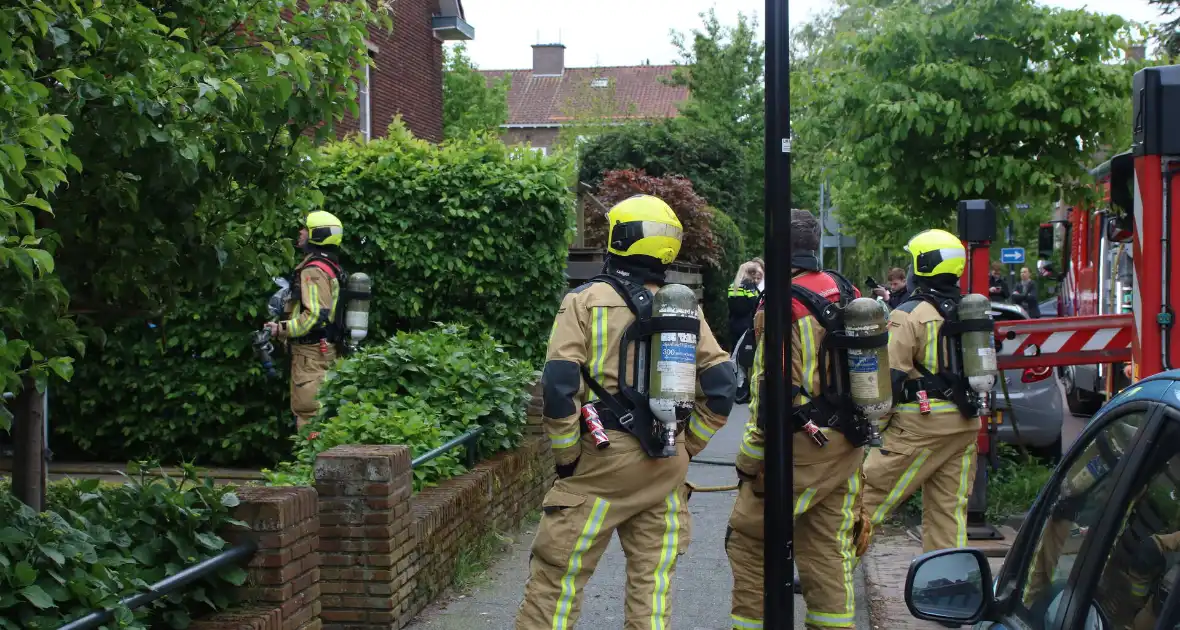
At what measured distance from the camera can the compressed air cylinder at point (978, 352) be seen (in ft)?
21.1

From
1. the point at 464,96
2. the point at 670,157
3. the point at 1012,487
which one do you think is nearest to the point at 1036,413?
the point at 1012,487

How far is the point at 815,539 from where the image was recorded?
5422 millimetres

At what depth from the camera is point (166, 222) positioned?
477 cm

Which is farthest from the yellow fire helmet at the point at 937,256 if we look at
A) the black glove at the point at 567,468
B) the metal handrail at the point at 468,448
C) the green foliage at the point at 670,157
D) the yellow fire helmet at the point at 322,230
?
the green foliage at the point at 670,157

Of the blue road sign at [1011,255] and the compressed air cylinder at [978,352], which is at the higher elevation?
the blue road sign at [1011,255]

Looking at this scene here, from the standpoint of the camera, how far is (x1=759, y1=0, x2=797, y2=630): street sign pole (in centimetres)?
401

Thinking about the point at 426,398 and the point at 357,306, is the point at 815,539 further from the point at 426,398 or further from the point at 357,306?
the point at 357,306

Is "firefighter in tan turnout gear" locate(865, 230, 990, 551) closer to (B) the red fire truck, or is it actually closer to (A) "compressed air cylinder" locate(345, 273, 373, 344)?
(B) the red fire truck

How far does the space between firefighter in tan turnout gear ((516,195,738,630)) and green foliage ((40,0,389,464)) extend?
1257 millimetres

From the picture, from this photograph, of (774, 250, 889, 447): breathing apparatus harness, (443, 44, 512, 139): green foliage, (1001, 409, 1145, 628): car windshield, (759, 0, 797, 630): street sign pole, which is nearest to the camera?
(1001, 409, 1145, 628): car windshield

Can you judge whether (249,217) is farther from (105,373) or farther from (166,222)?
(105,373)

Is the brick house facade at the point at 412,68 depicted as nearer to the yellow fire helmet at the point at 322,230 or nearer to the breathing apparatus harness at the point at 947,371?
the yellow fire helmet at the point at 322,230

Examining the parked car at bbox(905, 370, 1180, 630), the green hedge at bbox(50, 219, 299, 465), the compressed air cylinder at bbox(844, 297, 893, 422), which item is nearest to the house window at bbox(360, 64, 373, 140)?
the green hedge at bbox(50, 219, 299, 465)

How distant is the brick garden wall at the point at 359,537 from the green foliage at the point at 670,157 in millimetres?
17464
